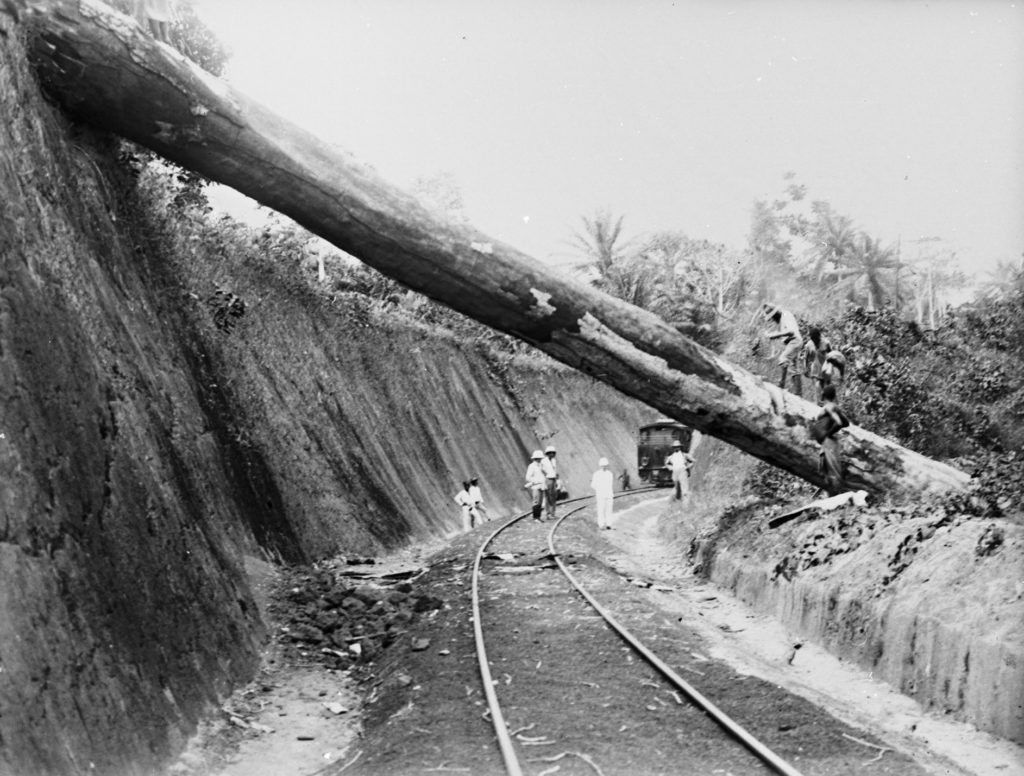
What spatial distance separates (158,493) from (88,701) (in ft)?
6.98

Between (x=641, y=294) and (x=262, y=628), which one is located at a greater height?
(x=641, y=294)

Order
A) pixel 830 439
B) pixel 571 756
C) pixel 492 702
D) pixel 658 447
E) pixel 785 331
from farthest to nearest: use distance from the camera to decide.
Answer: pixel 658 447 < pixel 785 331 < pixel 830 439 < pixel 492 702 < pixel 571 756

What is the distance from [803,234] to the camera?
2355 inches

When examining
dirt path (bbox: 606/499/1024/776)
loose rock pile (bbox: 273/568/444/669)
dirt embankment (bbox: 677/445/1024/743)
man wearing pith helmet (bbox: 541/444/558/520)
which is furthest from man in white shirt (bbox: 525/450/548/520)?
dirt embankment (bbox: 677/445/1024/743)

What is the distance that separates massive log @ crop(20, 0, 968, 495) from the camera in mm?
7352

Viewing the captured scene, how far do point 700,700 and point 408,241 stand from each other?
183 inches

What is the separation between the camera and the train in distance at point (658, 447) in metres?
37.6

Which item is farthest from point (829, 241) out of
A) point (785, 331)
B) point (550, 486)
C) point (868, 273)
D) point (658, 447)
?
point (785, 331)

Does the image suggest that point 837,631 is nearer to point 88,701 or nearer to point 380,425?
point 88,701

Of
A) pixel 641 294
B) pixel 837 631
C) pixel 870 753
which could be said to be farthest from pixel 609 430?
pixel 870 753

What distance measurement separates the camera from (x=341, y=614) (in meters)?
10.1

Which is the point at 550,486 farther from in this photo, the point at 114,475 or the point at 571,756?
the point at 114,475

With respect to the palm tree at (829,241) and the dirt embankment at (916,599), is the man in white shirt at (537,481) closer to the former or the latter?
the dirt embankment at (916,599)

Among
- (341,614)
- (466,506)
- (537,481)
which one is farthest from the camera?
(537,481)
